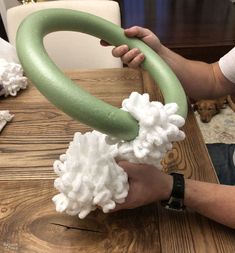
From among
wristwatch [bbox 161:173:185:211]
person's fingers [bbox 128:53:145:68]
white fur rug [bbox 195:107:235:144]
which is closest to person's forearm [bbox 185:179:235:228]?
wristwatch [bbox 161:173:185:211]

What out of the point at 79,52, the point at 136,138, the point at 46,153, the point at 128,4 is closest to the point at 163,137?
the point at 136,138

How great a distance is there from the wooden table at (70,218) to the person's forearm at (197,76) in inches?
6.8

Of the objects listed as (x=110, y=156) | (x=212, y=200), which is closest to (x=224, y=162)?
(x=212, y=200)

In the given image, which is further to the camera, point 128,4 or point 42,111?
point 128,4

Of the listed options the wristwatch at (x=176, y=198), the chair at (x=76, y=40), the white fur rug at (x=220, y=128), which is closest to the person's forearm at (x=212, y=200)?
the wristwatch at (x=176, y=198)

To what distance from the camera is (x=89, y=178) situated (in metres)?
0.36

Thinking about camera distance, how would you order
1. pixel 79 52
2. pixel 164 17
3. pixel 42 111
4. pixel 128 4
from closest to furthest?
pixel 42 111
pixel 79 52
pixel 164 17
pixel 128 4

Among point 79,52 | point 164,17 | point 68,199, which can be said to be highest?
point 68,199

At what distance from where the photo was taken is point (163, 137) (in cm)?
34

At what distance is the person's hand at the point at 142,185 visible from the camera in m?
0.39

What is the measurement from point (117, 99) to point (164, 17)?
1328 mm

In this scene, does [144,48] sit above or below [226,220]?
above

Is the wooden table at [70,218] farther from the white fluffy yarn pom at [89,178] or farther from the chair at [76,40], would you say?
the chair at [76,40]

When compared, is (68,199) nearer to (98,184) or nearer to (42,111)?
(98,184)
